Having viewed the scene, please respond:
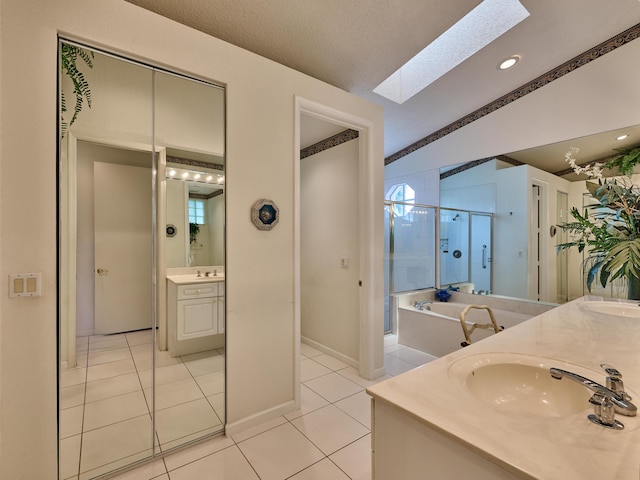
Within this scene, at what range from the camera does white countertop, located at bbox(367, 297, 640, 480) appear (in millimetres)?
591

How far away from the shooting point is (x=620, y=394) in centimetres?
79

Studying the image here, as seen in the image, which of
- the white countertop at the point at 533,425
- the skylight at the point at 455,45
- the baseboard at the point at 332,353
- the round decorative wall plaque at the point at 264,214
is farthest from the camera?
the baseboard at the point at 332,353

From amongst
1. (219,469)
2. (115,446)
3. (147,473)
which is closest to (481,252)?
(219,469)

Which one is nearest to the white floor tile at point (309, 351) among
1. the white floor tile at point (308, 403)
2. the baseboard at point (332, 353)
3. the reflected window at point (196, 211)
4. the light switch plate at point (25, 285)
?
the baseboard at point (332, 353)

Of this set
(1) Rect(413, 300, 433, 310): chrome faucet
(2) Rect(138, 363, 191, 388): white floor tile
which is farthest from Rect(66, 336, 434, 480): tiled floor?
(1) Rect(413, 300, 433, 310): chrome faucet

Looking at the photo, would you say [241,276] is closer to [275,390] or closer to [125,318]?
[125,318]

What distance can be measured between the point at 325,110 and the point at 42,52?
1702 millimetres

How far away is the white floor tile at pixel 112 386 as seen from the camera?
157cm

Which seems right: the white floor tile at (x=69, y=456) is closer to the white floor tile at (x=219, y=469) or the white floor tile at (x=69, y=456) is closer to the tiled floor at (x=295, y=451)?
the tiled floor at (x=295, y=451)

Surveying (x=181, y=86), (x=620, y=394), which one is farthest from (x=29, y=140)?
(x=620, y=394)

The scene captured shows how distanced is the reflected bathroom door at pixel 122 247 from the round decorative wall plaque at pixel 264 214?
2.09ft

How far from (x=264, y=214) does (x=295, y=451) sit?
59.9 inches

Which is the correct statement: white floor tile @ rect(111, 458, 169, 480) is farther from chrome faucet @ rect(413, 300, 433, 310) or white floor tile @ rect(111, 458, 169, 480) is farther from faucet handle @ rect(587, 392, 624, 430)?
chrome faucet @ rect(413, 300, 433, 310)

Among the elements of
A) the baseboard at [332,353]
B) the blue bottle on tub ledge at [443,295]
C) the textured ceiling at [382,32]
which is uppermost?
the textured ceiling at [382,32]
